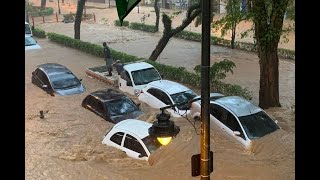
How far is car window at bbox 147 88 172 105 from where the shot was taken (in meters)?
14.8

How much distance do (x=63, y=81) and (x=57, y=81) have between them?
23cm

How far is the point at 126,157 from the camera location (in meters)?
11.1

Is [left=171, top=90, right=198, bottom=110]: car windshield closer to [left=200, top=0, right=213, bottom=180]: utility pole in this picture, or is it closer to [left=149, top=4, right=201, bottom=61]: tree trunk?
[left=149, top=4, right=201, bottom=61]: tree trunk

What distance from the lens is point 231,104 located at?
1251cm

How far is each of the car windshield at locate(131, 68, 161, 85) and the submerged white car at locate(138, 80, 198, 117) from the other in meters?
1.59

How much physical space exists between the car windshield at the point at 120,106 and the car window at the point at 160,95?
99 centimetres

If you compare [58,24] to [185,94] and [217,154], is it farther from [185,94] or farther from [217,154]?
[217,154]

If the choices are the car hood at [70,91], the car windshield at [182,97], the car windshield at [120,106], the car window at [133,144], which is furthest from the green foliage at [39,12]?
the car window at [133,144]

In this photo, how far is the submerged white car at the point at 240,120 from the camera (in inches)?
463

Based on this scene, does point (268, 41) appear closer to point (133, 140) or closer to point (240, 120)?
point (240, 120)

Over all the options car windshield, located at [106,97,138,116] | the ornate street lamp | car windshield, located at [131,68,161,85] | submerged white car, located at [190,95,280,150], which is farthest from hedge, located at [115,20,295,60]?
the ornate street lamp

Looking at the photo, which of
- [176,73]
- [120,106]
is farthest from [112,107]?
[176,73]

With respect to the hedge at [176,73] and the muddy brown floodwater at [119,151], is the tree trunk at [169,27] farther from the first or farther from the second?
the muddy brown floodwater at [119,151]
